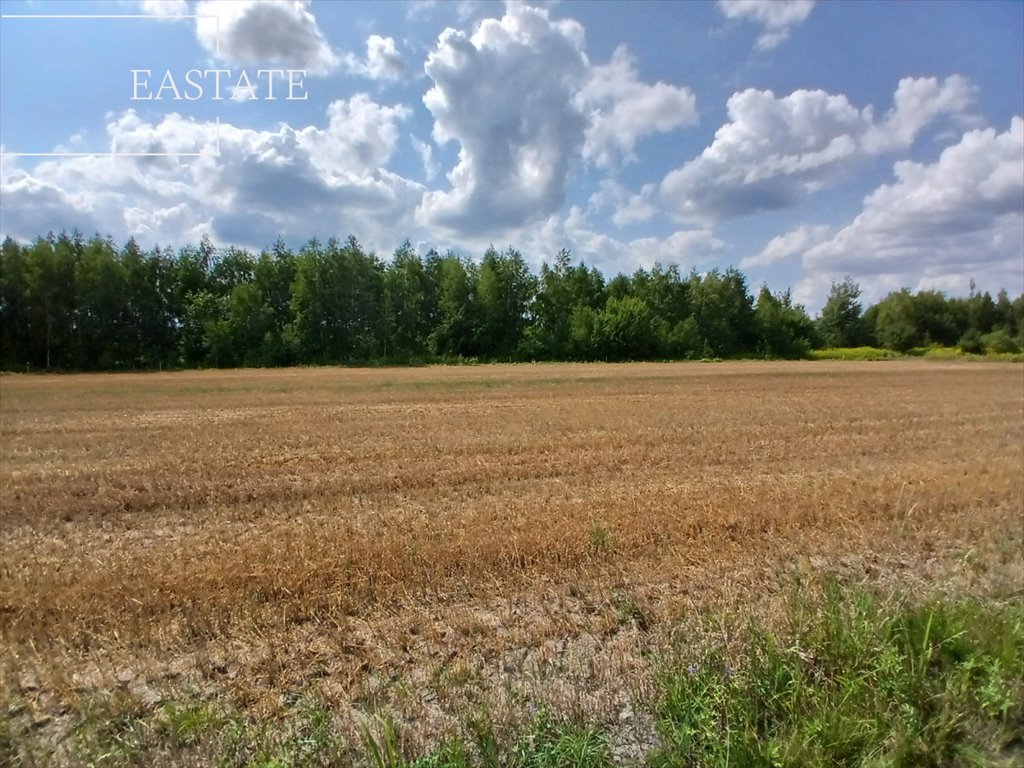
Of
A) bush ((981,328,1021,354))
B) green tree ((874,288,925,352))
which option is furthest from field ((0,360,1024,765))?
green tree ((874,288,925,352))

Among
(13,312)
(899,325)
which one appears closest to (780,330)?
(899,325)

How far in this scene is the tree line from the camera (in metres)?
53.5

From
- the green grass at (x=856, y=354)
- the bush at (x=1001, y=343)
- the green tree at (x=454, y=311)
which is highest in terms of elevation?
the green tree at (x=454, y=311)

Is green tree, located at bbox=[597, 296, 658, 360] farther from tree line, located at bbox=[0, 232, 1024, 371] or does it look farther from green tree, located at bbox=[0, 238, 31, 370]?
green tree, located at bbox=[0, 238, 31, 370]

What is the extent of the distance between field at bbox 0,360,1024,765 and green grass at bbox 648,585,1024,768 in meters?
0.33

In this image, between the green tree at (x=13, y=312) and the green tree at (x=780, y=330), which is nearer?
the green tree at (x=13, y=312)

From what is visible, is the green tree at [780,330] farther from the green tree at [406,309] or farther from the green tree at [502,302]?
the green tree at [406,309]

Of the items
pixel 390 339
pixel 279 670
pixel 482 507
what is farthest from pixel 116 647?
pixel 390 339

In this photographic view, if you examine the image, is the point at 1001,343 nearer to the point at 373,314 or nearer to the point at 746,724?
the point at 373,314

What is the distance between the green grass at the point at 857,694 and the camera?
2869 millimetres

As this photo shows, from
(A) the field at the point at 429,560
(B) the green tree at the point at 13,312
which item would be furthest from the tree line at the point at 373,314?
(A) the field at the point at 429,560

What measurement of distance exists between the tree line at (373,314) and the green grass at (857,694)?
2310 inches

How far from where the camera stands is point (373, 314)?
65.6 m

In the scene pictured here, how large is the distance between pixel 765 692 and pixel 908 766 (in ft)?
2.42
